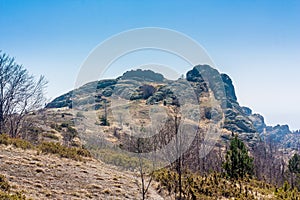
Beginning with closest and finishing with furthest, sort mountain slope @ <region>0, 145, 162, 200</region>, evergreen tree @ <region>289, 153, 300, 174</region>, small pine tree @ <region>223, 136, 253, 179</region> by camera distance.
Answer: mountain slope @ <region>0, 145, 162, 200</region>, small pine tree @ <region>223, 136, 253, 179</region>, evergreen tree @ <region>289, 153, 300, 174</region>

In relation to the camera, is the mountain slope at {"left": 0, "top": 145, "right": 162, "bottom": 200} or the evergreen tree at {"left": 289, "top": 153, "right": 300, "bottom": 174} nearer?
the mountain slope at {"left": 0, "top": 145, "right": 162, "bottom": 200}

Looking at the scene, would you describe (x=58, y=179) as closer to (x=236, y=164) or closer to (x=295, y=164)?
(x=236, y=164)

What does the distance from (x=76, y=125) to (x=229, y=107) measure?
96.2 meters

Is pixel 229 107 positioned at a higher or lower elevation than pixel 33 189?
higher

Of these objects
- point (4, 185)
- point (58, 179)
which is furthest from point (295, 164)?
point (4, 185)

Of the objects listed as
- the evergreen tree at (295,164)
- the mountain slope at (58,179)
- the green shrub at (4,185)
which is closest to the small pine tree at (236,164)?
the mountain slope at (58,179)

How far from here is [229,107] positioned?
142m

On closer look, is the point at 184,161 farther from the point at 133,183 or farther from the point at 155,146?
the point at 133,183

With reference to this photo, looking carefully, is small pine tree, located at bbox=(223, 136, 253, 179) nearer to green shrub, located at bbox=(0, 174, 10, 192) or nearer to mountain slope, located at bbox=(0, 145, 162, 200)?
mountain slope, located at bbox=(0, 145, 162, 200)

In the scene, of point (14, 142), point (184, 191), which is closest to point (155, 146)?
point (184, 191)

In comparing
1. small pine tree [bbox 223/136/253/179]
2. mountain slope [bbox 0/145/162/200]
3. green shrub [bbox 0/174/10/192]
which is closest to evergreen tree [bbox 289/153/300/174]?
small pine tree [bbox 223/136/253/179]

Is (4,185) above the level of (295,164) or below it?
below

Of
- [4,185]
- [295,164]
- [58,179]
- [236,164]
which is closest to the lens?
[4,185]

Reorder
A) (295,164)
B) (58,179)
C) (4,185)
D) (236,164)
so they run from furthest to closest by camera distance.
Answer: (295,164), (236,164), (58,179), (4,185)
